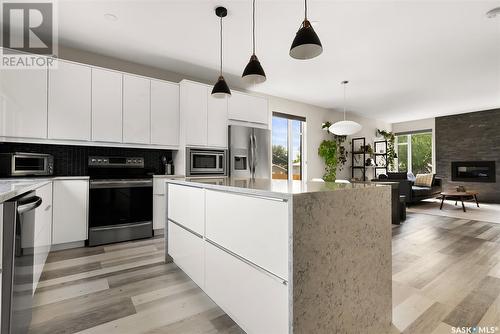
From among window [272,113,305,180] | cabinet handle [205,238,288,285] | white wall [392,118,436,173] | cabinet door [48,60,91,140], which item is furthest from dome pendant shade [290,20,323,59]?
white wall [392,118,436,173]

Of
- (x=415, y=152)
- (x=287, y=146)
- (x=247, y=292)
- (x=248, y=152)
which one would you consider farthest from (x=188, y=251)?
(x=415, y=152)

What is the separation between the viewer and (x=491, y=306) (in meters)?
1.71

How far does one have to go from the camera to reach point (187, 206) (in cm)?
205

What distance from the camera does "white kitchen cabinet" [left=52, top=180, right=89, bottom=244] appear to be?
2.80m

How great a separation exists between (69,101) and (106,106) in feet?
1.30

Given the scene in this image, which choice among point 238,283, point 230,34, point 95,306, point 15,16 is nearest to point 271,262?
point 238,283

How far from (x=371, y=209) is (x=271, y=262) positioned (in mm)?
661

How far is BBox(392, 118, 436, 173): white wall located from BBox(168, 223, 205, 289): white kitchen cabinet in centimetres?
898

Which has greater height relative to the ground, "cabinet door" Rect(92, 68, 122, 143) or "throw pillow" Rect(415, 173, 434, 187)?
"cabinet door" Rect(92, 68, 122, 143)

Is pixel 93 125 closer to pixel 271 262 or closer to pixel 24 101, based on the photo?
pixel 24 101

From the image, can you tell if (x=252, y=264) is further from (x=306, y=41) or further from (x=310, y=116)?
(x=310, y=116)

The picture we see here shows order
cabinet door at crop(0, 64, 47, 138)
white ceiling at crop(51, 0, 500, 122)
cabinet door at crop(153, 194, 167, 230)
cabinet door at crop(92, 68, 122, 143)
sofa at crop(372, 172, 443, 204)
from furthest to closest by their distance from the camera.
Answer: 1. sofa at crop(372, 172, 443, 204)
2. cabinet door at crop(153, 194, 167, 230)
3. cabinet door at crop(92, 68, 122, 143)
4. cabinet door at crop(0, 64, 47, 138)
5. white ceiling at crop(51, 0, 500, 122)

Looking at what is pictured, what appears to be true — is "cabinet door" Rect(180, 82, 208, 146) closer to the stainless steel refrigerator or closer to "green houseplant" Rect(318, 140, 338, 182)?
the stainless steel refrigerator

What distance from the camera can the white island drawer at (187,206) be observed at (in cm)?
182
